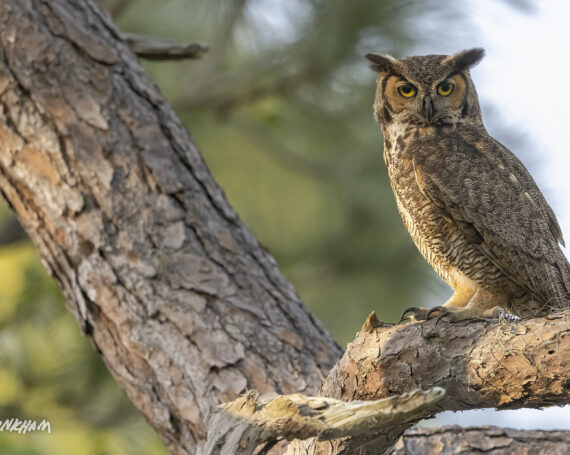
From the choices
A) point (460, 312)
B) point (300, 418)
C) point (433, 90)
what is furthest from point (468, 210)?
point (300, 418)

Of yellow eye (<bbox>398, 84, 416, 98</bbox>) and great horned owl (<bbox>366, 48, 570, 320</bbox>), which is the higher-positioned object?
yellow eye (<bbox>398, 84, 416, 98</bbox>)

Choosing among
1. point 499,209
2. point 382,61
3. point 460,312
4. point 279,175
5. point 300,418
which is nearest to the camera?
point 300,418

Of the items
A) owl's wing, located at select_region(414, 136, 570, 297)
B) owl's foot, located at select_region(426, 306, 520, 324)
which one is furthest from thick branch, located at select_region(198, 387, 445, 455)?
owl's wing, located at select_region(414, 136, 570, 297)

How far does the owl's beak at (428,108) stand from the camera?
2160mm

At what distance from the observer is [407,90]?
2.25 metres

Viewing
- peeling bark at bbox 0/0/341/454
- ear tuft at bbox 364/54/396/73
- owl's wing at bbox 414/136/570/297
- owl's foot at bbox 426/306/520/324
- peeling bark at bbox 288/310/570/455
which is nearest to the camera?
peeling bark at bbox 288/310/570/455

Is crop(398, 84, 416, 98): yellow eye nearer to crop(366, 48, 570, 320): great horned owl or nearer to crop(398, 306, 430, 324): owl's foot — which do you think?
crop(366, 48, 570, 320): great horned owl

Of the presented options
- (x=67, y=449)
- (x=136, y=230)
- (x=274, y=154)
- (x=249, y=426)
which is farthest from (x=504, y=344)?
(x=274, y=154)

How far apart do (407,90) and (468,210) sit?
1.59 ft

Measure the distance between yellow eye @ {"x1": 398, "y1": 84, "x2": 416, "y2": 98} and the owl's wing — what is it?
0.23 metres

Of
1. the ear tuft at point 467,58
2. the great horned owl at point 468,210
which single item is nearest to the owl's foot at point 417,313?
the great horned owl at point 468,210

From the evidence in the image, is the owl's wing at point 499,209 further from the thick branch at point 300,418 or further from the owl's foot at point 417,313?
the thick branch at point 300,418

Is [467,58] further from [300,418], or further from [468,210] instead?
[300,418]

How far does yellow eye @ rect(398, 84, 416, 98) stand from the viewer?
2230 mm
